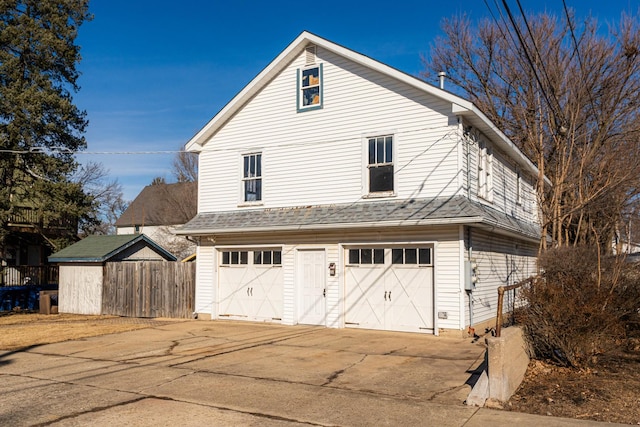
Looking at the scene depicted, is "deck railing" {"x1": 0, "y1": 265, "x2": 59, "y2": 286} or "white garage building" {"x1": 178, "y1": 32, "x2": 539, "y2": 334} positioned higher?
"white garage building" {"x1": 178, "y1": 32, "x2": 539, "y2": 334}

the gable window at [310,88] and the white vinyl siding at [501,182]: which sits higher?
the gable window at [310,88]

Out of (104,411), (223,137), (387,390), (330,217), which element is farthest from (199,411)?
(223,137)

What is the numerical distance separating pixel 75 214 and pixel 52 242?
2.12 meters

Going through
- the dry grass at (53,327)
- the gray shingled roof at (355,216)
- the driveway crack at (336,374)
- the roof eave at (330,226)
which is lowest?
the dry grass at (53,327)

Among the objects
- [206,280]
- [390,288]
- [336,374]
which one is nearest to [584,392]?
[336,374]

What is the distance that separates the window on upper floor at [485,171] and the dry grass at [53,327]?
1068cm

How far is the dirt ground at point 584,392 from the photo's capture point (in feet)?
24.7

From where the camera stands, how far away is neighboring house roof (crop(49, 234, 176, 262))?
2072 cm

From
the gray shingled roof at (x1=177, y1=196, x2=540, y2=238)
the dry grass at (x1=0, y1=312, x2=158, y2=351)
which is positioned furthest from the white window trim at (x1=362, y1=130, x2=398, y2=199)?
the dry grass at (x1=0, y1=312, x2=158, y2=351)

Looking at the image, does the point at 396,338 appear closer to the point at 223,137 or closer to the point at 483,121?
the point at 483,121

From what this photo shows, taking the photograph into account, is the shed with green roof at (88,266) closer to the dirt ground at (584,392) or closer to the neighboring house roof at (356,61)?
the neighboring house roof at (356,61)

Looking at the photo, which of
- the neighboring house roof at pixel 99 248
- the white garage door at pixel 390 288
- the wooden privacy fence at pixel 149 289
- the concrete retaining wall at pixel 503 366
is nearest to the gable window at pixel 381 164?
the white garage door at pixel 390 288

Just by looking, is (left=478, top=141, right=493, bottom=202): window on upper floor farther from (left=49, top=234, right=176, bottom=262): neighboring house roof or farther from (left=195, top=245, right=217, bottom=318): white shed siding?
(left=49, top=234, right=176, bottom=262): neighboring house roof

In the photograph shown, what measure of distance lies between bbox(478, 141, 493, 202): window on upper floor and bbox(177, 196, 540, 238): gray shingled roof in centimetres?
47
